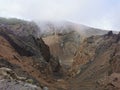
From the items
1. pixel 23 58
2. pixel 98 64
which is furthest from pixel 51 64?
pixel 23 58

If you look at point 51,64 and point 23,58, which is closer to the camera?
point 23,58

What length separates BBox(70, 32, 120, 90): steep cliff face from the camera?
7956cm

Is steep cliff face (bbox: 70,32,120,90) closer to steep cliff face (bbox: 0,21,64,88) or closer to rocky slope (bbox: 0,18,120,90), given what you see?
rocky slope (bbox: 0,18,120,90)

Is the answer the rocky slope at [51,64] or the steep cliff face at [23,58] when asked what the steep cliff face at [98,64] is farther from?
the steep cliff face at [23,58]

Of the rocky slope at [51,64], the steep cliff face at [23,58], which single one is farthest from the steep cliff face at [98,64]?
the steep cliff face at [23,58]

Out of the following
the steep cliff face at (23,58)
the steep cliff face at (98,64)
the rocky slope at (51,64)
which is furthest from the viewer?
the steep cliff face at (98,64)

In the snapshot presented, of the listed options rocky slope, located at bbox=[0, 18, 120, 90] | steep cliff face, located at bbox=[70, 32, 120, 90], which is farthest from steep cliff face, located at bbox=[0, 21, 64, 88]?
steep cliff face, located at bbox=[70, 32, 120, 90]

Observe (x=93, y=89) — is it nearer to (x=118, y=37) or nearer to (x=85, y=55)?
(x=118, y=37)

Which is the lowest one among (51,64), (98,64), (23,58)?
(98,64)

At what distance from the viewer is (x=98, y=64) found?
106m

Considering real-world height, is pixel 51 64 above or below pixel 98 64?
above

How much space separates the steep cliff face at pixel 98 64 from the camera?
79.6 metres

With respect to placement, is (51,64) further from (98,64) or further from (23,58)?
(23,58)

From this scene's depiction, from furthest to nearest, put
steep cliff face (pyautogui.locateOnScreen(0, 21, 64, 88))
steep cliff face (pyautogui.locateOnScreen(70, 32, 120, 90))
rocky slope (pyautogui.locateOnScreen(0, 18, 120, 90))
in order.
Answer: steep cliff face (pyautogui.locateOnScreen(70, 32, 120, 90)) < steep cliff face (pyautogui.locateOnScreen(0, 21, 64, 88)) < rocky slope (pyautogui.locateOnScreen(0, 18, 120, 90))
